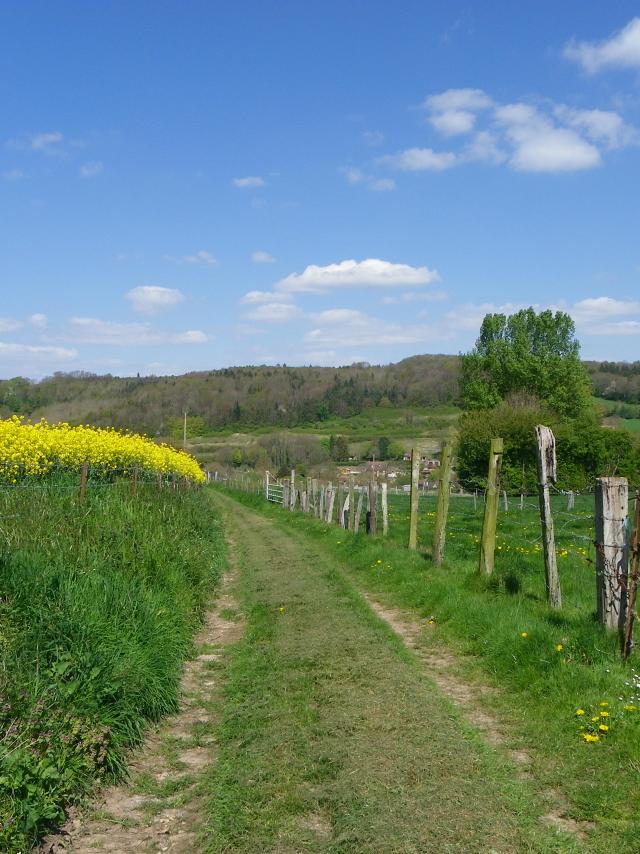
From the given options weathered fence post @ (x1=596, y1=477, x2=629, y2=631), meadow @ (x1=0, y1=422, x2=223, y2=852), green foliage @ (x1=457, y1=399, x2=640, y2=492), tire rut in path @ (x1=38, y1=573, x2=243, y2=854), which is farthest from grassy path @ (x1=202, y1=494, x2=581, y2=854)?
green foliage @ (x1=457, y1=399, x2=640, y2=492)

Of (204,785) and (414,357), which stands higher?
(414,357)

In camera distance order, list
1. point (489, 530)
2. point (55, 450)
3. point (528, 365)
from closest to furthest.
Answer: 1. point (489, 530)
2. point (55, 450)
3. point (528, 365)

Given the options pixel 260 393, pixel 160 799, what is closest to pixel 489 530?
pixel 160 799

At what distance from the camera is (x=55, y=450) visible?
13.5 metres

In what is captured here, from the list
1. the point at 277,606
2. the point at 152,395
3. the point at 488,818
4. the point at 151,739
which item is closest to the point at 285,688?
the point at 151,739

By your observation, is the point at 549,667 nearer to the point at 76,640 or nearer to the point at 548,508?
the point at 548,508

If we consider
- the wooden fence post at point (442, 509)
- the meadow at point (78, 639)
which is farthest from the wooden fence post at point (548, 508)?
the meadow at point (78, 639)

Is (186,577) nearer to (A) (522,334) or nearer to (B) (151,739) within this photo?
(B) (151,739)

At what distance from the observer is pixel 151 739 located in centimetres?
557

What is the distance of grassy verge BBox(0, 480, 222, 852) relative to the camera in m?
4.27

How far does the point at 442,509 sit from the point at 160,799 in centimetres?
852

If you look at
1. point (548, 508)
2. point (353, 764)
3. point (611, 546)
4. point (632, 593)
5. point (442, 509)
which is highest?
point (548, 508)

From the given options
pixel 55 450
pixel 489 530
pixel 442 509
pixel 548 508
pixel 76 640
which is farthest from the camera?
pixel 55 450

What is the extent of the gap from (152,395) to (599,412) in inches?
3026
